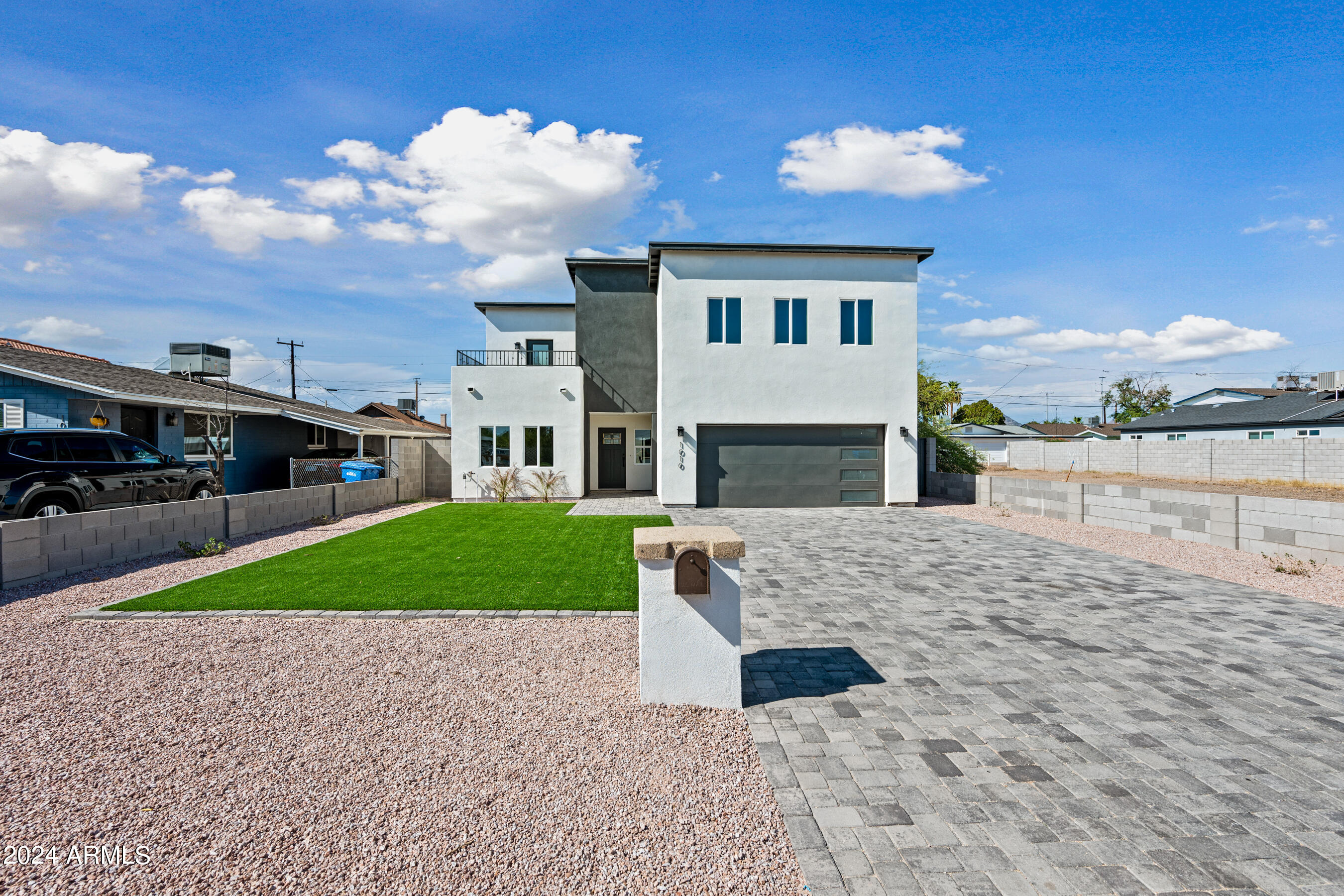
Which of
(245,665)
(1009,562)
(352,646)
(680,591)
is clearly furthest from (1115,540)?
(245,665)

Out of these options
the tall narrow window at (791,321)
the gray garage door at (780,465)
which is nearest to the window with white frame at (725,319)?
the tall narrow window at (791,321)

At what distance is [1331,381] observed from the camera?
2834 centimetres

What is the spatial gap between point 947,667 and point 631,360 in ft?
48.4

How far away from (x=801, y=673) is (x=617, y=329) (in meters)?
15.0

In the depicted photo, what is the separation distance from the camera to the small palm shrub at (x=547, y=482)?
17016 mm

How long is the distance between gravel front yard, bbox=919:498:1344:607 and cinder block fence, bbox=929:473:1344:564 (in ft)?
0.54

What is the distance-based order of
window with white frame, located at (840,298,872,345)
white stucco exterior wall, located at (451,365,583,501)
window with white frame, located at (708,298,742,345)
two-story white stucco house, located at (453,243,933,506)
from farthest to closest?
white stucco exterior wall, located at (451,365,583,501), window with white frame, located at (840,298,872,345), window with white frame, located at (708,298,742,345), two-story white stucco house, located at (453,243,933,506)

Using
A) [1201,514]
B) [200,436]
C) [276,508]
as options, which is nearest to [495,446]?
[276,508]

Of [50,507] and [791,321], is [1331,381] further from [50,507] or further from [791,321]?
[50,507]

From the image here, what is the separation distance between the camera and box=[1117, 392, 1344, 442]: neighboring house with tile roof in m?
26.2

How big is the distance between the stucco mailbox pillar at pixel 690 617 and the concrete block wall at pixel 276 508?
387 inches

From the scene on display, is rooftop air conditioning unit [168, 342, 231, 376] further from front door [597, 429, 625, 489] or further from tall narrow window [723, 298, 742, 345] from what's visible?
tall narrow window [723, 298, 742, 345]

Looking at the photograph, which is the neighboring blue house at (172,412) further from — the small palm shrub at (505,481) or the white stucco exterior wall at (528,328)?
the white stucco exterior wall at (528,328)

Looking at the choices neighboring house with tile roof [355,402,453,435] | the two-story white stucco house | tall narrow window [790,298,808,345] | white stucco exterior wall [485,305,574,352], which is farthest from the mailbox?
neighboring house with tile roof [355,402,453,435]
